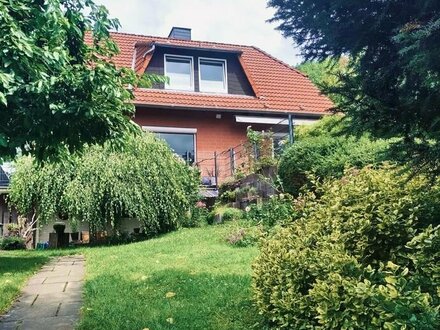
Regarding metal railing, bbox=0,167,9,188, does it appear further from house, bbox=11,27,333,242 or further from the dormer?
the dormer

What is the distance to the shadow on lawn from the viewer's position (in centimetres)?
425

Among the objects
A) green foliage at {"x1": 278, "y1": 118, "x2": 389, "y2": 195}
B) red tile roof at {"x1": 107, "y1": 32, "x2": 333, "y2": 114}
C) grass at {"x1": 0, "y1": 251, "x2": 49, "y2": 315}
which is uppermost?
red tile roof at {"x1": 107, "y1": 32, "x2": 333, "y2": 114}

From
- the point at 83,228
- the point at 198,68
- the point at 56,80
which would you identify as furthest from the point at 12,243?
the point at 56,80

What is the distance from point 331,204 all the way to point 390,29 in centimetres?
168

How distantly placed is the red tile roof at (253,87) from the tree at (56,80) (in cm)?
1025

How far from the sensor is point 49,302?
555cm

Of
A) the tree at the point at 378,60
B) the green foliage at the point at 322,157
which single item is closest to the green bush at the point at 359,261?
the tree at the point at 378,60

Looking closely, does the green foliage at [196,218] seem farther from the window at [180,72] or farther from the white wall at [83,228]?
the window at [180,72]

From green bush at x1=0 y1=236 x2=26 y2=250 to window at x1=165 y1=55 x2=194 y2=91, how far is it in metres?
7.95

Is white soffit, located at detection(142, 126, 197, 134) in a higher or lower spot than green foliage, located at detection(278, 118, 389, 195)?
higher

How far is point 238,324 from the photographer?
4086 mm

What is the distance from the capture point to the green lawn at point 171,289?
171 inches

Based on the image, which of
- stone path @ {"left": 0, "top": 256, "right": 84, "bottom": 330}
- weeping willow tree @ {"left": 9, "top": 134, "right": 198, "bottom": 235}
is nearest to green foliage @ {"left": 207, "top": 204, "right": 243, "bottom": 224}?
weeping willow tree @ {"left": 9, "top": 134, "right": 198, "bottom": 235}

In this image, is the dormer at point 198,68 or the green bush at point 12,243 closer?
the green bush at point 12,243
